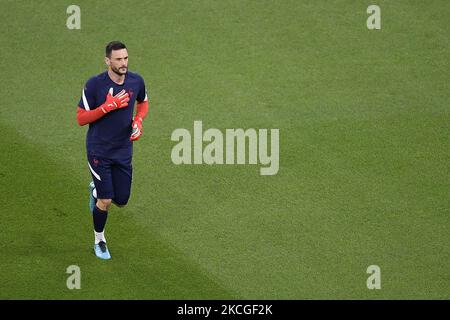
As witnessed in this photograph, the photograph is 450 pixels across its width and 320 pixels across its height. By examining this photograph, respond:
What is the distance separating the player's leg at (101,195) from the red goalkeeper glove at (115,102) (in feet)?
1.83

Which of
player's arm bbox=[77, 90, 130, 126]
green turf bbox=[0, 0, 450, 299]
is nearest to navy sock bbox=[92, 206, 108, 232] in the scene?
green turf bbox=[0, 0, 450, 299]

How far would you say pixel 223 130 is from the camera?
1061 centimetres

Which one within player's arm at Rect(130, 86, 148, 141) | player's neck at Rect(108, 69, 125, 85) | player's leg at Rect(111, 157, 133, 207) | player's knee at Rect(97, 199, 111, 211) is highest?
player's neck at Rect(108, 69, 125, 85)

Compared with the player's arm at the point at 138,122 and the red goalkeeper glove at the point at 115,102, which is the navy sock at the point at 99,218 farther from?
the red goalkeeper glove at the point at 115,102

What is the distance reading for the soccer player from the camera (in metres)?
7.92

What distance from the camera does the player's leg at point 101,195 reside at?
26.9 feet

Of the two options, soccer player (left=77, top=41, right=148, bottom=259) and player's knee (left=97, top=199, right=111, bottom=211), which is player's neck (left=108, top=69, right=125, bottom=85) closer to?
soccer player (left=77, top=41, right=148, bottom=259)

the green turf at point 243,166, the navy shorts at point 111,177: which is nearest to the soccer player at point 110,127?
the navy shorts at point 111,177

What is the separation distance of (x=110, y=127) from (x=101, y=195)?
683mm

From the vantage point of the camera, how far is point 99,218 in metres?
8.42

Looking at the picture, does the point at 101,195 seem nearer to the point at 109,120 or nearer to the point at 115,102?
the point at 109,120

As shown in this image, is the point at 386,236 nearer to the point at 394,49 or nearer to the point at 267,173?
the point at 267,173
